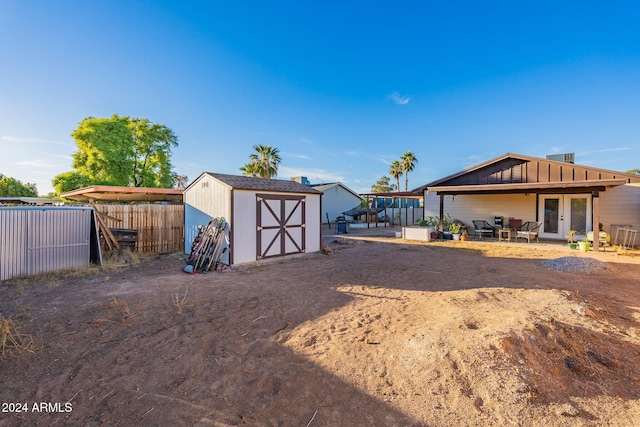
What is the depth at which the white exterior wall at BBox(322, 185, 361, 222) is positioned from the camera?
78.8 feet

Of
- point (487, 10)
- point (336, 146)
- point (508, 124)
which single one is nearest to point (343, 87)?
point (336, 146)

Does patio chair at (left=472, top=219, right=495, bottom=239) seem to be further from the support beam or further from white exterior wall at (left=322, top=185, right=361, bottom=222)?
white exterior wall at (left=322, top=185, right=361, bottom=222)

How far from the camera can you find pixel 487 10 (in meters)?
11.4

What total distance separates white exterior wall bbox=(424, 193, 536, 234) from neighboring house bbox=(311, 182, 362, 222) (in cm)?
922

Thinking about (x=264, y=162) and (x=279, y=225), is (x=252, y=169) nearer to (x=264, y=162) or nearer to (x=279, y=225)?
(x=264, y=162)

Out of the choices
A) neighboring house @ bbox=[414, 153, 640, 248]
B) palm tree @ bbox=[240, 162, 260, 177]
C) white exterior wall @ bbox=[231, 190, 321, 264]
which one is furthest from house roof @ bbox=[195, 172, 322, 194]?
palm tree @ bbox=[240, 162, 260, 177]

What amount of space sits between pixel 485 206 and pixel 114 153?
2873 centimetres

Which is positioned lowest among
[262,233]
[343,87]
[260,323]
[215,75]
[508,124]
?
[260,323]

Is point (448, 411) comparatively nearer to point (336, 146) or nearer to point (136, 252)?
point (136, 252)

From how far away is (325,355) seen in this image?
317 cm

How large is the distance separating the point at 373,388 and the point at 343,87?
17862mm

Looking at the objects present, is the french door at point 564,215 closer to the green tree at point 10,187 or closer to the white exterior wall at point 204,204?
the white exterior wall at point 204,204

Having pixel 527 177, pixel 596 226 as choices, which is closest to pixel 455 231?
Result: pixel 527 177

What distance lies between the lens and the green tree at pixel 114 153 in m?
22.8
